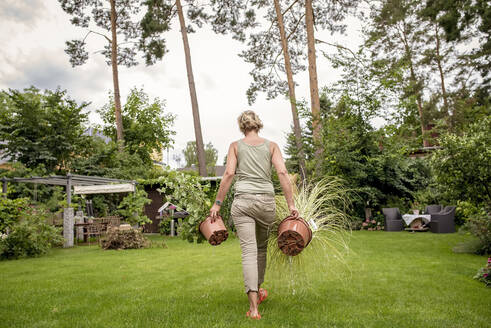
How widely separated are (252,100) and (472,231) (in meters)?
11.0

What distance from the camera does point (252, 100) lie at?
16.5 m

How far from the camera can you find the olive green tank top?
3238 mm

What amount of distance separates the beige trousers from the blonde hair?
0.64 meters

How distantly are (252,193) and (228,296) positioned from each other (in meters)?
1.35

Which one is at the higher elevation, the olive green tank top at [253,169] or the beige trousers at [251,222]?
the olive green tank top at [253,169]

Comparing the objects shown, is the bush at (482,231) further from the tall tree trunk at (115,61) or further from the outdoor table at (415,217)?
the tall tree trunk at (115,61)

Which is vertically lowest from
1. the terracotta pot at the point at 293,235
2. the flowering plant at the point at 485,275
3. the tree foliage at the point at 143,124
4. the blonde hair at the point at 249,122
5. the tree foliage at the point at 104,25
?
the flowering plant at the point at 485,275

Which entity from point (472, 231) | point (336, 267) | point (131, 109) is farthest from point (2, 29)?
point (131, 109)

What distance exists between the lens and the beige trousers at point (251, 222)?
3115 millimetres

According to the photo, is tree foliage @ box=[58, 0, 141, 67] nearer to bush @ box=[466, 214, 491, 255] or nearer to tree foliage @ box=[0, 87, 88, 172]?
tree foliage @ box=[0, 87, 88, 172]

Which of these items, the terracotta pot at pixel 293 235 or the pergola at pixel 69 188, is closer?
the terracotta pot at pixel 293 235

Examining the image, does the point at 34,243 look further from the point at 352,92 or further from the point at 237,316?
the point at 352,92

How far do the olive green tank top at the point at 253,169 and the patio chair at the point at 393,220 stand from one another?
10.5 metres

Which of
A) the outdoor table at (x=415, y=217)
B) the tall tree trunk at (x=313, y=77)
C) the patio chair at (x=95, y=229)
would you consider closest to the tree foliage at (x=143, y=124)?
the patio chair at (x=95, y=229)
